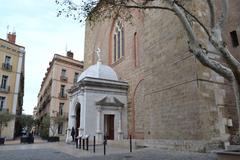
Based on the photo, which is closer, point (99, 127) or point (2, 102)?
point (99, 127)

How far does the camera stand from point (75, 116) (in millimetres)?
17766

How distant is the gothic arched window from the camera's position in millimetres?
19892

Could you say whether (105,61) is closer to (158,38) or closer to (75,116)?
(75,116)

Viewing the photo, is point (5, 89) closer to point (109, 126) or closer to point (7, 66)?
point (7, 66)

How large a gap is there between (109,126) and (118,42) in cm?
792

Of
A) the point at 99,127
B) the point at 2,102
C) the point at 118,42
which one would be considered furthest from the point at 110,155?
the point at 2,102

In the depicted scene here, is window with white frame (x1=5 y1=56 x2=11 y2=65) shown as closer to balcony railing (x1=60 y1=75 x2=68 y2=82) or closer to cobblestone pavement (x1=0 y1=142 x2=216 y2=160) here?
balcony railing (x1=60 y1=75 x2=68 y2=82)

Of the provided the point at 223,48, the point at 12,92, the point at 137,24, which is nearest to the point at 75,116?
the point at 137,24

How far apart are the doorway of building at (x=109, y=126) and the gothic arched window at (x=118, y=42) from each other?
219 inches

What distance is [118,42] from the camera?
2059 cm

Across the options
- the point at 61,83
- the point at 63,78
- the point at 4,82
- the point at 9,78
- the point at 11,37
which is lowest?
the point at 4,82

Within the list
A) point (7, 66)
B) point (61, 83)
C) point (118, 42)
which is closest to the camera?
point (118, 42)

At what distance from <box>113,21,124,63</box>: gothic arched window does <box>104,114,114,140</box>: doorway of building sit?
18.3 feet

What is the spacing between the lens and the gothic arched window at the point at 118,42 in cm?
1989
